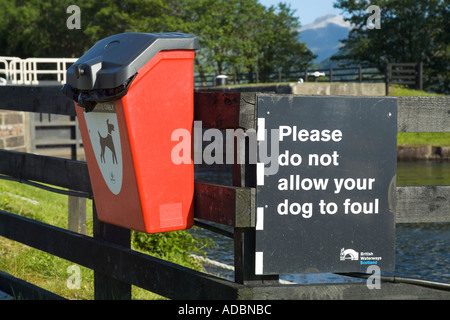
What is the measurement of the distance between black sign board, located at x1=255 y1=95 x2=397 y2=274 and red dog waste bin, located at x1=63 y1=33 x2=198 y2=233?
15.6 inches

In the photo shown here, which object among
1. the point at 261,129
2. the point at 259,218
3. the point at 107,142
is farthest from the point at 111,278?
the point at 261,129

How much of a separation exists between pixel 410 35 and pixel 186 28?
13.5 meters

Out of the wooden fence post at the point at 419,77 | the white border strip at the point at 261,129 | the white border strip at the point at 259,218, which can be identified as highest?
the wooden fence post at the point at 419,77

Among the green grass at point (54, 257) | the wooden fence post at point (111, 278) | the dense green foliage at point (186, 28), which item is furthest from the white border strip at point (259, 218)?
the dense green foliage at point (186, 28)

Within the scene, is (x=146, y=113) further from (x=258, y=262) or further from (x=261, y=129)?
(x=258, y=262)

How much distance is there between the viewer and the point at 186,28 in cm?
4584

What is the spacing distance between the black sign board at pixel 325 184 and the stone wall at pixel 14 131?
689 inches

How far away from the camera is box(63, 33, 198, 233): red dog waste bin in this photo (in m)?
2.89

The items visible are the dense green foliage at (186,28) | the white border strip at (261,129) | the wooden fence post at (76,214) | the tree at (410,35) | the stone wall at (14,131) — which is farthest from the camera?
the dense green foliage at (186,28)

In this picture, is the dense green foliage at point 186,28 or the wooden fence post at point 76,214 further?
the dense green foliage at point 186,28

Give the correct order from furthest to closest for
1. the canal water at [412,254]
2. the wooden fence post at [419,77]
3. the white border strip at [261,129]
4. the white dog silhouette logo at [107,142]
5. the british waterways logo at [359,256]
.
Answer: the wooden fence post at [419,77], the canal water at [412,254], the white dog silhouette logo at [107,142], the british waterways logo at [359,256], the white border strip at [261,129]

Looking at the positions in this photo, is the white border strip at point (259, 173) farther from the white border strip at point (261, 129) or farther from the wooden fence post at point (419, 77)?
the wooden fence post at point (419, 77)

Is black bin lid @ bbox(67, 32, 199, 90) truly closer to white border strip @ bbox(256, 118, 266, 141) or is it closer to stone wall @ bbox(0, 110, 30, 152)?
white border strip @ bbox(256, 118, 266, 141)

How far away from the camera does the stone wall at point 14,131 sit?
20.3 meters
